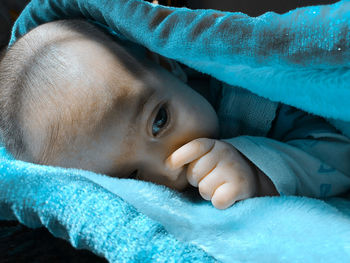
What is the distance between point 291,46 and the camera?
1.33ft

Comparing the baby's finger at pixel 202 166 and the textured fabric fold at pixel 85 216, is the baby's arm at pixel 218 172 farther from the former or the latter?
the textured fabric fold at pixel 85 216

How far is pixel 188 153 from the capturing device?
52cm

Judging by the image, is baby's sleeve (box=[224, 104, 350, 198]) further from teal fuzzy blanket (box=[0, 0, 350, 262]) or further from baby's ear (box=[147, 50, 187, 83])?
baby's ear (box=[147, 50, 187, 83])

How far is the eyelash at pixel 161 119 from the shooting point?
55 centimetres

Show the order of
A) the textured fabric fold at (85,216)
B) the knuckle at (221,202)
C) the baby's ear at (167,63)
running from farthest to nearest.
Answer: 1. the baby's ear at (167,63)
2. the knuckle at (221,202)
3. the textured fabric fold at (85,216)

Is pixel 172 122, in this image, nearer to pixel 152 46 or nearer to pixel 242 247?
pixel 152 46

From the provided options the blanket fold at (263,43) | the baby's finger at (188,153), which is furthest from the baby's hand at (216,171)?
the blanket fold at (263,43)

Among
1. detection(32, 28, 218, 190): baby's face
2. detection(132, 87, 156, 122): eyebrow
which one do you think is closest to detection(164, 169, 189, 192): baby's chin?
detection(32, 28, 218, 190): baby's face

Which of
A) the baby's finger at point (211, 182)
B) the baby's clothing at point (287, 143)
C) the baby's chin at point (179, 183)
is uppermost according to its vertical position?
the baby's clothing at point (287, 143)

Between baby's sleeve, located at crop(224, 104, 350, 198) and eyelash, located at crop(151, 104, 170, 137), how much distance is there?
10cm

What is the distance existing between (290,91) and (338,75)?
100mm

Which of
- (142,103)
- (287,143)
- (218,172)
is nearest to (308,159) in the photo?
(287,143)

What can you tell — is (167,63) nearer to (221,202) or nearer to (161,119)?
(161,119)

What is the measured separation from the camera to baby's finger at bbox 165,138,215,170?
1.71ft
